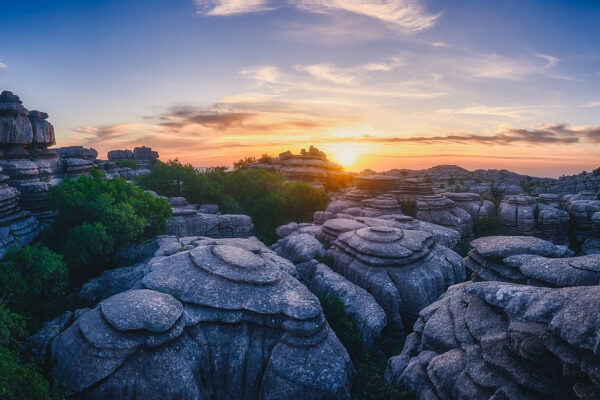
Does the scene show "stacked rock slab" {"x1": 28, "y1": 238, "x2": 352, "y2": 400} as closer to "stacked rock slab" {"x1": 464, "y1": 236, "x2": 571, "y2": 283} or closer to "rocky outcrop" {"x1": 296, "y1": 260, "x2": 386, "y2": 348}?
"rocky outcrop" {"x1": 296, "y1": 260, "x2": 386, "y2": 348}

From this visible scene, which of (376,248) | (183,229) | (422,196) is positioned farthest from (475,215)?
(183,229)

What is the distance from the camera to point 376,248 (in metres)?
19.2

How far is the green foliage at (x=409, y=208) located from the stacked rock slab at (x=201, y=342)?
83.7 ft

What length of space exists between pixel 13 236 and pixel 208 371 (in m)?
13.4

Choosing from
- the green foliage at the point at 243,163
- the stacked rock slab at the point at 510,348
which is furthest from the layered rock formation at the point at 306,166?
the stacked rock slab at the point at 510,348

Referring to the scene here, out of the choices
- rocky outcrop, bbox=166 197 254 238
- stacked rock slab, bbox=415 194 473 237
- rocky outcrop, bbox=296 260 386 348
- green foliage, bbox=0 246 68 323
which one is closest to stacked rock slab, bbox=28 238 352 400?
green foliage, bbox=0 246 68 323

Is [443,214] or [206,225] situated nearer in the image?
[206,225]

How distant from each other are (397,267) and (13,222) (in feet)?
66.8

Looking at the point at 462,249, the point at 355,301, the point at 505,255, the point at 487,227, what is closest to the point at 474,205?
the point at 487,227

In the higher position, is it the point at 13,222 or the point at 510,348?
the point at 510,348

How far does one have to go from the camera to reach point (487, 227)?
34.8 m

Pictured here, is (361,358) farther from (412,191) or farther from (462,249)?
(412,191)

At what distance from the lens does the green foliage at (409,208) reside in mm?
35719

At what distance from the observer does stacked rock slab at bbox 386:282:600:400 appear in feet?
22.3
